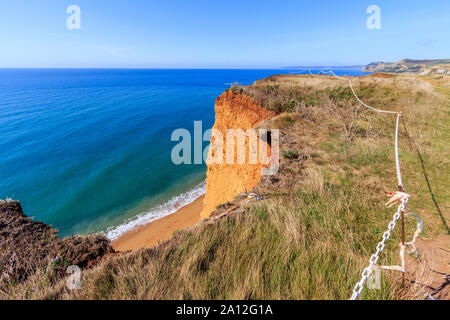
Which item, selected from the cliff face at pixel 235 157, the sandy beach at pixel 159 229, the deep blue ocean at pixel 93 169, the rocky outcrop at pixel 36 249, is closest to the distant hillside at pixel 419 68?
the cliff face at pixel 235 157

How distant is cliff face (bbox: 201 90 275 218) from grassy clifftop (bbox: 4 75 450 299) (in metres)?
4.08

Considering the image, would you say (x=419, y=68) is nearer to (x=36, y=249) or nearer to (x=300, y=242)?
(x=300, y=242)

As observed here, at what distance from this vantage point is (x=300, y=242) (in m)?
2.79

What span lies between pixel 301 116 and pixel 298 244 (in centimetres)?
818

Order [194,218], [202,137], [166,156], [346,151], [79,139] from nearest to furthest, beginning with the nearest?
[346,151]
[194,218]
[166,156]
[79,139]
[202,137]

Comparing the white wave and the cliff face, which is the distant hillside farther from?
the white wave

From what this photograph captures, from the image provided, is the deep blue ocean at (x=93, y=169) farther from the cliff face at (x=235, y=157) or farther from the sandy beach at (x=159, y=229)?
the cliff face at (x=235, y=157)

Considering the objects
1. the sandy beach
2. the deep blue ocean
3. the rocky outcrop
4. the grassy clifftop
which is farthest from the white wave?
the grassy clifftop

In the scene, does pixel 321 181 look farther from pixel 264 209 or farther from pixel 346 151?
pixel 346 151

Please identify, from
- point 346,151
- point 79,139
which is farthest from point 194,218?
point 79,139

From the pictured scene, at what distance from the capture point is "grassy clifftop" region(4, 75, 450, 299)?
→ 2172 mm

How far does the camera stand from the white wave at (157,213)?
13547 mm

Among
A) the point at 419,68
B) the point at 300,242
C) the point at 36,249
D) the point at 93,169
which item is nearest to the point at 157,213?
the point at 93,169

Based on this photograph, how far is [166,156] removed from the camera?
22906mm
